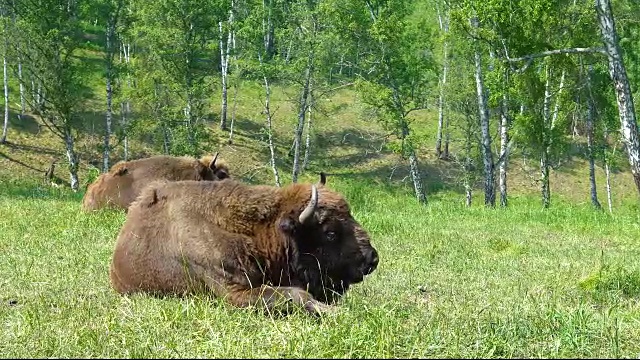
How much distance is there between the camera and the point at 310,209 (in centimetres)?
616

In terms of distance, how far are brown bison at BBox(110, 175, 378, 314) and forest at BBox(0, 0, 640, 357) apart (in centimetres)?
34

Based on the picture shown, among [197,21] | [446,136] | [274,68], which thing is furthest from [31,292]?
[446,136]

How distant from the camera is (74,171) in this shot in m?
36.5

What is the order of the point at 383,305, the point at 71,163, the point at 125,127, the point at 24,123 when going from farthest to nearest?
the point at 24,123
the point at 125,127
the point at 71,163
the point at 383,305

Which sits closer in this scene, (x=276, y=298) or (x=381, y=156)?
(x=276, y=298)

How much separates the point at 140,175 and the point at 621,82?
8857mm

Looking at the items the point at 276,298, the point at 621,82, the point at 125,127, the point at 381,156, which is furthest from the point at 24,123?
the point at 276,298

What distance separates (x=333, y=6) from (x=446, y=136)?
2235 centimetres

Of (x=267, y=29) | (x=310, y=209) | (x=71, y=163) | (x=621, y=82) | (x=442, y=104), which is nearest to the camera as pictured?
(x=310, y=209)

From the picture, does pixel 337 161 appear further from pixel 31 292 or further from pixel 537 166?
pixel 31 292

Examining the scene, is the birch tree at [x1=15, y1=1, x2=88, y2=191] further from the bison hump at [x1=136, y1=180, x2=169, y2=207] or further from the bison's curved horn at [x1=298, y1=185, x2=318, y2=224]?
the bison's curved horn at [x1=298, y1=185, x2=318, y2=224]

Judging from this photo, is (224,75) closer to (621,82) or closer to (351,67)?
(351,67)

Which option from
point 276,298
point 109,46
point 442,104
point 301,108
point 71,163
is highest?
point 109,46

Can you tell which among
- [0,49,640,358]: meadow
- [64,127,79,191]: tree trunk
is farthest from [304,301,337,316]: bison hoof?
[64,127,79,191]: tree trunk
